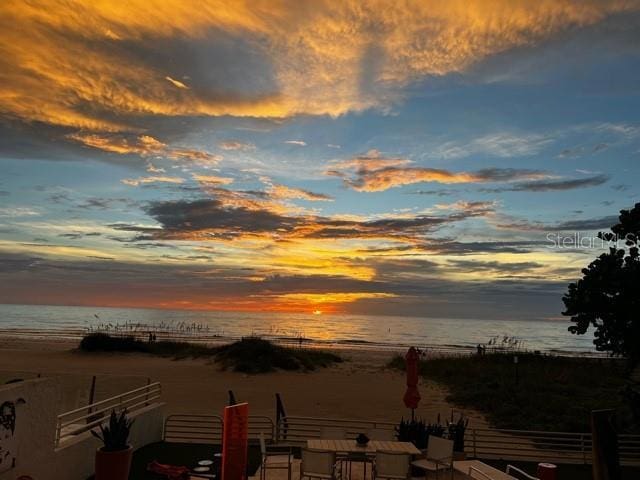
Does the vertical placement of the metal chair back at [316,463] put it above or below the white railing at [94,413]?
below

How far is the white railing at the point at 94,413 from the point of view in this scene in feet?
28.5

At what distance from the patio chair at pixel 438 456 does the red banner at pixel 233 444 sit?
10.2 ft

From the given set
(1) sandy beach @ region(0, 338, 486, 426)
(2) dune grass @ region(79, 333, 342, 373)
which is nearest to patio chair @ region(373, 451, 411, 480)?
(1) sandy beach @ region(0, 338, 486, 426)

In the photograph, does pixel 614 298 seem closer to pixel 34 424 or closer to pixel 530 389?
pixel 34 424

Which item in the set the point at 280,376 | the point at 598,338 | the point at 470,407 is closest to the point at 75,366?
the point at 280,376

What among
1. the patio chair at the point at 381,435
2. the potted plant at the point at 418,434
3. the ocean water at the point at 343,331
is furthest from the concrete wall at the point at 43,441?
the ocean water at the point at 343,331

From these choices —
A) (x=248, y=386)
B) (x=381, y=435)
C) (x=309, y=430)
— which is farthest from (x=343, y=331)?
(x=381, y=435)

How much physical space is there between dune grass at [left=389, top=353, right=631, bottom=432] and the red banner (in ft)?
19.4

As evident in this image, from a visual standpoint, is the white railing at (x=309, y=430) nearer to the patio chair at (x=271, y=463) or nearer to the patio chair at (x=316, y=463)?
the patio chair at (x=271, y=463)

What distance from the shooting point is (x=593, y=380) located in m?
25.5

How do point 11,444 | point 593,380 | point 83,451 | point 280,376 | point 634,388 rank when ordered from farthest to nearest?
point 280,376 < point 593,380 < point 83,451 < point 634,388 < point 11,444

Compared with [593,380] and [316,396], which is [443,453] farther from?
[593,380]

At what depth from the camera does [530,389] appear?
2202 centimetres

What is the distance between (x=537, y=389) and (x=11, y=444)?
20.3 meters
